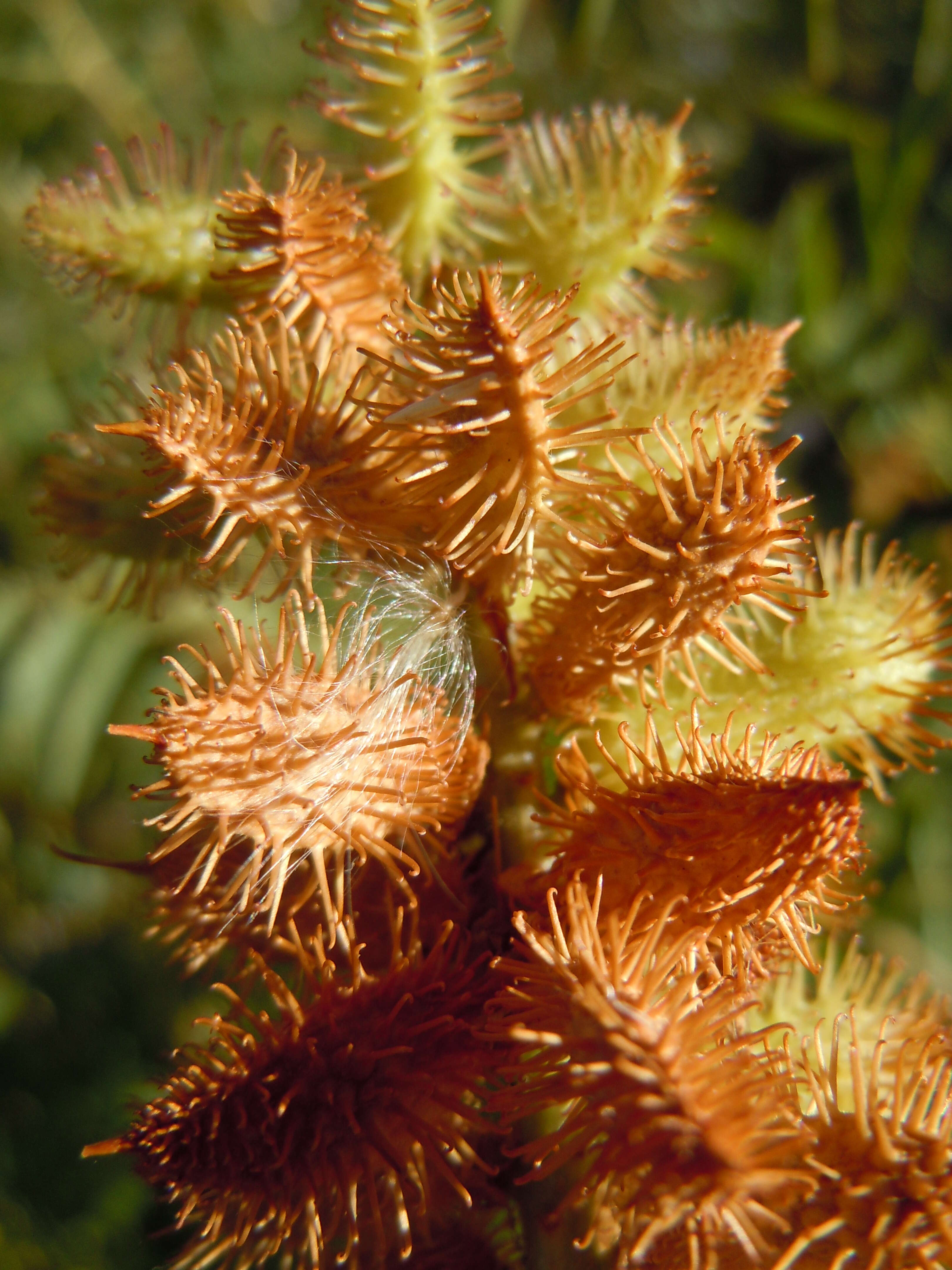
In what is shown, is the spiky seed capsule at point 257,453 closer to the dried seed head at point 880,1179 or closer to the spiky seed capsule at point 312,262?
the spiky seed capsule at point 312,262

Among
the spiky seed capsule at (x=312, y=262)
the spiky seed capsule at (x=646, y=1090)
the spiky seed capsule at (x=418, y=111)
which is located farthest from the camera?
the spiky seed capsule at (x=418, y=111)

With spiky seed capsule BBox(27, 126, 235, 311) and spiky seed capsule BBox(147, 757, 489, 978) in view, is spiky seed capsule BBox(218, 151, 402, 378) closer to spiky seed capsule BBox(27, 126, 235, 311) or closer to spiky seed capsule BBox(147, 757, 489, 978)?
spiky seed capsule BBox(27, 126, 235, 311)

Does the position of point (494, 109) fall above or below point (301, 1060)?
above

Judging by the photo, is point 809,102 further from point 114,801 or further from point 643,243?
point 114,801

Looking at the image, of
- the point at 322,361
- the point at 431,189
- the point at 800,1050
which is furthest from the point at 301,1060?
the point at 431,189

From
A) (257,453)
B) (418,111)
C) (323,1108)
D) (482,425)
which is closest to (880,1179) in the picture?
(323,1108)

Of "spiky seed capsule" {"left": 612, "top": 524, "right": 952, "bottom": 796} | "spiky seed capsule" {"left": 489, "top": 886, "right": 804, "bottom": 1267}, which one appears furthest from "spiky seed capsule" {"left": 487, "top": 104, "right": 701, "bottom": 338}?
"spiky seed capsule" {"left": 489, "top": 886, "right": 804, "bottom": 1267}

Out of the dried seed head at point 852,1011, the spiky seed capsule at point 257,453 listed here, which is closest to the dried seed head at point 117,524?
the spiky seed capsule at point 257,453
